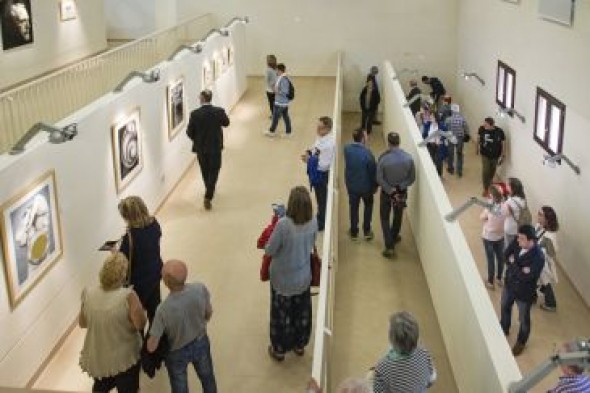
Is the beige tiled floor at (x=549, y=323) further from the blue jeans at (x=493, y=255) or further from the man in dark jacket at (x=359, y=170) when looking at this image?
the man in dark jacket at (x=359, y=170)

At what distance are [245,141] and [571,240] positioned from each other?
6.96m

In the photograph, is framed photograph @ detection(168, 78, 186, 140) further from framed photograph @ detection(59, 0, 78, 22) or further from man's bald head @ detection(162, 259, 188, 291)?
man's bald head @ detection(162, 259, 188, 291)

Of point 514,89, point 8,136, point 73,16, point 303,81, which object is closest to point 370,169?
point 8,136

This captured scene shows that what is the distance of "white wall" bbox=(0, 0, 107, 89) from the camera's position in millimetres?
14531

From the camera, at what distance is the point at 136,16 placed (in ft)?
74.3

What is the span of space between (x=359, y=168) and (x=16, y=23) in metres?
8.38

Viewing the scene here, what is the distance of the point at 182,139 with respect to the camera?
1277cm

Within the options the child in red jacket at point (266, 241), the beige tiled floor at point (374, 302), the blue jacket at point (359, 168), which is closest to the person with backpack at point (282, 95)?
the beige tiled floor at point (374, 302)

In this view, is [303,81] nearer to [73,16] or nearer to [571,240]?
[73,16]

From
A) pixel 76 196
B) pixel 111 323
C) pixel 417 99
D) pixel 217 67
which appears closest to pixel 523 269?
pixel 111 323

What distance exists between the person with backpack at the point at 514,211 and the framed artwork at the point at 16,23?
401 inches

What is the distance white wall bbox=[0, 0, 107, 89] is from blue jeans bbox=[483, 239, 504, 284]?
989 cm

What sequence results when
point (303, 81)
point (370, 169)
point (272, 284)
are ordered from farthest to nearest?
point (303, 81)
point (370, 169)
point (272, 284)

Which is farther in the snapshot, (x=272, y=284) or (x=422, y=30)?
(x=422, y=30)
